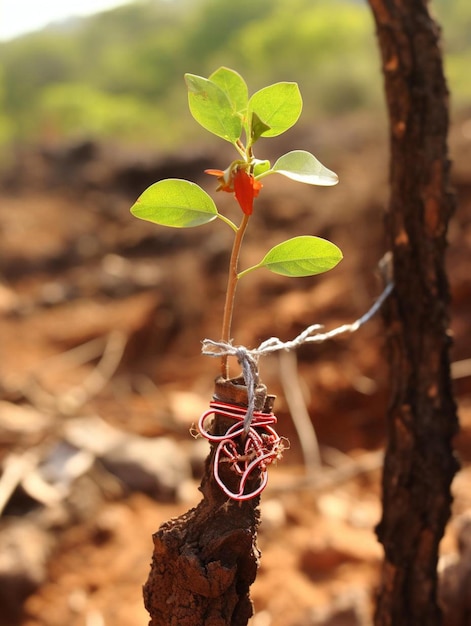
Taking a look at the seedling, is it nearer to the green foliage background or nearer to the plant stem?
the plant stem

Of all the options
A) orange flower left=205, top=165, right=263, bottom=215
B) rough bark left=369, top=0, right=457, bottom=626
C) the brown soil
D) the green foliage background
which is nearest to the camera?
orange flower left=205, top=165, right=263, bottom=215

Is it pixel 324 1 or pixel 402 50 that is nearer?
pixel 402 50

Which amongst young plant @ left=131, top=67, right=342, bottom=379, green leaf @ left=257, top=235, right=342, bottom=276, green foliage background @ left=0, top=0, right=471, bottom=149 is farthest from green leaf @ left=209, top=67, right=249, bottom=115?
green foliage background @ left=0, top=0, right=471, bottom=149

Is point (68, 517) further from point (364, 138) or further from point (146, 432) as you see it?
point (364, 138)

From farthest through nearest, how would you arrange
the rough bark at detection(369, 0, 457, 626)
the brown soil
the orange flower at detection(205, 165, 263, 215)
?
the brown soil, the rough bark at detection(369, 0, 457, 626), the orange flower at detection(205, 165, 263, 215)

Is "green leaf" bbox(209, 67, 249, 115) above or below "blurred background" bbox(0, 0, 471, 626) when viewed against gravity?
above

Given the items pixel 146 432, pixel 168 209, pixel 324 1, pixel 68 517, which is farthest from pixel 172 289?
pixel 324 1

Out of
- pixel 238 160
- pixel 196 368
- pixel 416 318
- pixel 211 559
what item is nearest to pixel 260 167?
pixel 238 160
